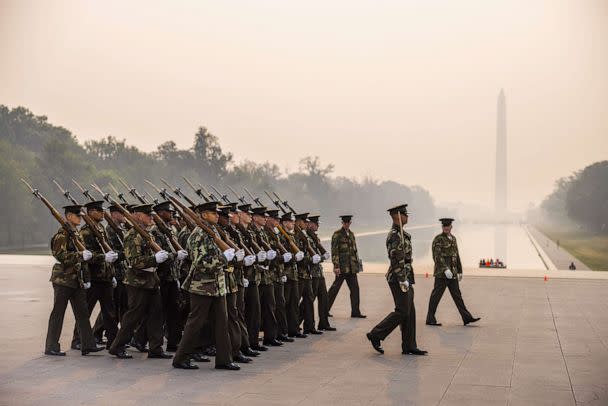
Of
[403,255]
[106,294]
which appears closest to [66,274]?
[106,294]

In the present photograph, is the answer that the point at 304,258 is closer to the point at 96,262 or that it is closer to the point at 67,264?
the point at 96,262

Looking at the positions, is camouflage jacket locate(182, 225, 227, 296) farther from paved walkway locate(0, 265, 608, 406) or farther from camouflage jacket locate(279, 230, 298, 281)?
camouflage jacket locate(279, 230, 298, 281)

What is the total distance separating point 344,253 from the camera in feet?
50.6

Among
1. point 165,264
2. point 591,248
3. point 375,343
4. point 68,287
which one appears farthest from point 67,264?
point 591,248

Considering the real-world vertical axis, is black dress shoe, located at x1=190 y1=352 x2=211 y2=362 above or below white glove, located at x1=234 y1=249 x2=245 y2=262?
below

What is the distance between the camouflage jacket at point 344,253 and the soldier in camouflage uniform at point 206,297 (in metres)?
5.79

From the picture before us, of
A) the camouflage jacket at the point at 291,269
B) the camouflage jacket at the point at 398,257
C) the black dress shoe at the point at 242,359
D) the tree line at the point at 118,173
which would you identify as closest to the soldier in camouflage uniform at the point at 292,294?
the camouflage jacket at the point at 291,269

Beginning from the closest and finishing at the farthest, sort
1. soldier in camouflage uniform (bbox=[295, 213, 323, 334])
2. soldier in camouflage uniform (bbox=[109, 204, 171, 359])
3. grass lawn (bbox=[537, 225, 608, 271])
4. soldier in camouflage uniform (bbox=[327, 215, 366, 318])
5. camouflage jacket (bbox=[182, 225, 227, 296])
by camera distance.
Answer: camouflage jacket (bbox=[182, 225, 227, 296]) < soldier in camouflage uniform (bbox=[109, 204, 171, 359]) < soldier in camouflage uniform (bbox=[295, 213, 323, 334]) < soldier in camouflage uniform (bbox=[327, 215, 366, 318]) < grass lawn (bbox=[537, 225, 608, 271])

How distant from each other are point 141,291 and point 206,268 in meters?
1.24

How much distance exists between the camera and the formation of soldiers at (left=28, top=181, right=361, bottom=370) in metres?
9.77

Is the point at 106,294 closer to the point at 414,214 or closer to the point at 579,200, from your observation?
the point at 579,200

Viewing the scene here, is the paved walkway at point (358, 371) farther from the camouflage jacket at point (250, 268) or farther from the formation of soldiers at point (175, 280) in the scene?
the camouflage jacket at point (250, 268)

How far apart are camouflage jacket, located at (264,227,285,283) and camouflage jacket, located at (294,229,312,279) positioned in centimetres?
81

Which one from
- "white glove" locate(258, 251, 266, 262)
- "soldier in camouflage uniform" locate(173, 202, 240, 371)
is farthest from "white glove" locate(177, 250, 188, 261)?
"white glove" locate(258, 251, 266, 262)
